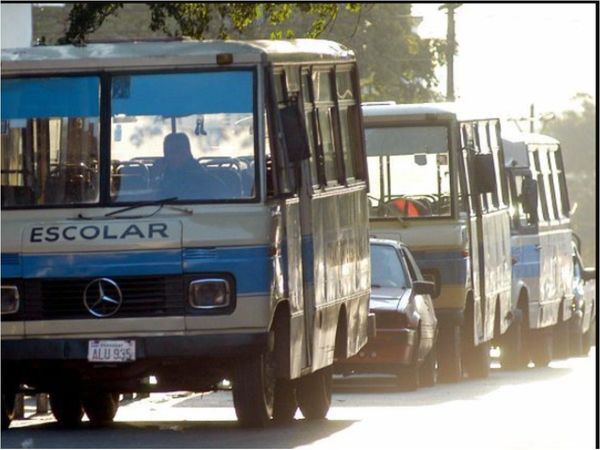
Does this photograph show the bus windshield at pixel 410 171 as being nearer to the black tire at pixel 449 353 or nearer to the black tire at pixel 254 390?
the black tire at pixel 449 353

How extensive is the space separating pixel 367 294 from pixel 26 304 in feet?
17.0

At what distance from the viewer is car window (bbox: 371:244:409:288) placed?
85.0ft

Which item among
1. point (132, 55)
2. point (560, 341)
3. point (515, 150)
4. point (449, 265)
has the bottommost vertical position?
point (560, 341)

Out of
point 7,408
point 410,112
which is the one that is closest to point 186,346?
point 7,408

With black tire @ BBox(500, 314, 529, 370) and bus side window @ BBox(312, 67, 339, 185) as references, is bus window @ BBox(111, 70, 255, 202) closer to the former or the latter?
bus side window @ BBox(312, 67, 339, 185)

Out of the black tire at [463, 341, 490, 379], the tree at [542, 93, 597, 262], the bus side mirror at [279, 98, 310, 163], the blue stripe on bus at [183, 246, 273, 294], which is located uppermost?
the bus side mirror at [279, 98, 310, 163]

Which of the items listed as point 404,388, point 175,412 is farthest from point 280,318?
point 404,388

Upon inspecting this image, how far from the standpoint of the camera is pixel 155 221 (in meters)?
16.3

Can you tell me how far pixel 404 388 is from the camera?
1014 inches

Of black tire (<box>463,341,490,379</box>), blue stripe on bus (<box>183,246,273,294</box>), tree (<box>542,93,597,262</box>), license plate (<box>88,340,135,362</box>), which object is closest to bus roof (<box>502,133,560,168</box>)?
black tire (<box>463,341,490,379</box>)

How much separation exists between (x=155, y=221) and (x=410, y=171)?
12.1 meters

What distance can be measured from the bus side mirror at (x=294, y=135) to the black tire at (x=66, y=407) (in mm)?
3324

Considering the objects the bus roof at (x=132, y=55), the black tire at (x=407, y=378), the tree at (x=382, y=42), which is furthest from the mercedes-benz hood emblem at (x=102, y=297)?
the tree at (x=382, y=42)

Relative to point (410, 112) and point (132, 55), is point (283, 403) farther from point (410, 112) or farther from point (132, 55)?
point (410, 112)
